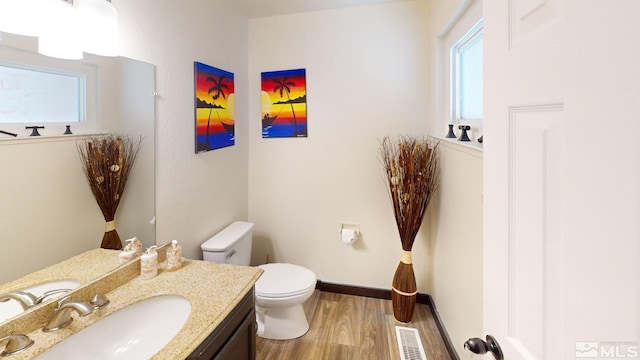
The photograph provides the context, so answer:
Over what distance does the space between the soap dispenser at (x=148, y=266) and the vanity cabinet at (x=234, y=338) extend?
45 cm

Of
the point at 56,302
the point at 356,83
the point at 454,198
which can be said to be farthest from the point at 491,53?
the point at 356,83

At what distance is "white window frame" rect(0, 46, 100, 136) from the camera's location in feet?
2.93

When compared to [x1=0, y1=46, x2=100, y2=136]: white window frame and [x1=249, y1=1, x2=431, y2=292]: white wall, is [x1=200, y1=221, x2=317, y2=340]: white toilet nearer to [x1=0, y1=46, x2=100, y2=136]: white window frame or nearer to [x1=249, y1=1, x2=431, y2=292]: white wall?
[x1=249, y1=1, x2=431, y2=292]: white wall

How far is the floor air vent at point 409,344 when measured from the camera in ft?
5.98

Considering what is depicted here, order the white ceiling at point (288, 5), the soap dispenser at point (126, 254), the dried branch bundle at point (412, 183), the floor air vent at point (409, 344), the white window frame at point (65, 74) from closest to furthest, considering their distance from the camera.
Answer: the white window frame at point (65, 74), the soap dispenser at point (126, 254), the floor air vent at point (409, 344), the dried branch bundle at point (412, 183), the white ceiling at point (288, 5)

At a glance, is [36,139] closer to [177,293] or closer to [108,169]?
[108,169]

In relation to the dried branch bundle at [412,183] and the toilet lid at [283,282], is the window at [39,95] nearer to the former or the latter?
the toilet lid at [283,282]

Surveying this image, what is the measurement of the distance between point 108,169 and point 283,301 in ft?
4.01

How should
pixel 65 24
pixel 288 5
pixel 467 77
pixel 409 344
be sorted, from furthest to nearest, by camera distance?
pixel 288 5, pixel 409 344, pixel 467 77, pixel 65 24

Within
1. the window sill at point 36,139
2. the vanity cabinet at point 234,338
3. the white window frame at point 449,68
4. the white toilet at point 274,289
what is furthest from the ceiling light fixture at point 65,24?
the white window frame at point 449,68

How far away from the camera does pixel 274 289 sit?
1.88 metres

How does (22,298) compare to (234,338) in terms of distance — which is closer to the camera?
(22,298)

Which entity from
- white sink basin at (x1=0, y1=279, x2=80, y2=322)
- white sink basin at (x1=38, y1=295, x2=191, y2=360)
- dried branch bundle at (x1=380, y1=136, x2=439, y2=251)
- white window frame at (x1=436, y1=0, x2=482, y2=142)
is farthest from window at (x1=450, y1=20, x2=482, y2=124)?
white sink basin at (x1=0, y1=279, x2=80, y2=322)

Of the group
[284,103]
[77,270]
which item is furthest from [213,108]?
[77,270]
